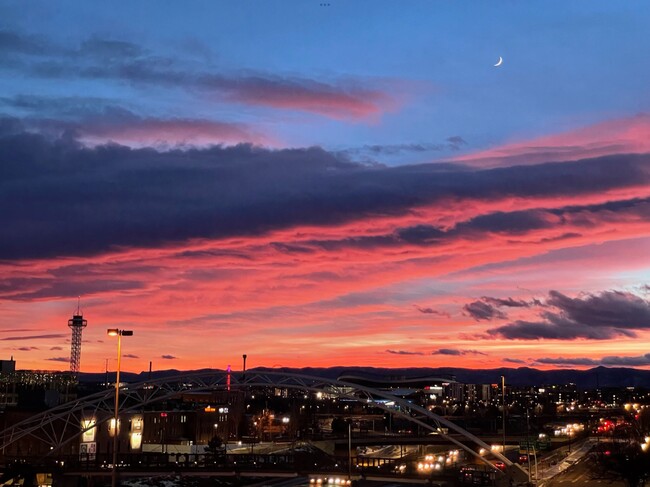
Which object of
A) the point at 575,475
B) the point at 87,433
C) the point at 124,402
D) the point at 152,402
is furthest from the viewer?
the point at 87,433

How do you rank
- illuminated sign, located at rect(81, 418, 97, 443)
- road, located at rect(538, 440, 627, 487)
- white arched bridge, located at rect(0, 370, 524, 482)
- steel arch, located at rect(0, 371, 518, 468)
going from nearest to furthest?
white arched bridge, located at rect(0, 370, 524, 482) < road, located at rect(538, 440, 627, 487) < steel arch, located at rect(0, 371, 518, 468) < illuminated sign, located at rect(81, 418, 97, 443)

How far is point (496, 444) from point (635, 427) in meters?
34.4

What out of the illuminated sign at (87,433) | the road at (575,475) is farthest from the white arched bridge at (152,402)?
the road at (575,475)

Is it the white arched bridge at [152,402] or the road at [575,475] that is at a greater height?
the white arched bridge at [152,402]

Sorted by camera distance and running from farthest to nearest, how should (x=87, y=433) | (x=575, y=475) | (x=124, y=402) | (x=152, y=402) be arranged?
(x=87, y=433), (x=152, y=402), (x=575, y=475), (x=124, y=402)

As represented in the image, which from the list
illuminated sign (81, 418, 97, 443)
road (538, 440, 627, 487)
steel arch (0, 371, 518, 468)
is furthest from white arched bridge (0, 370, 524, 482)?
road (538, 440, 627, 487)

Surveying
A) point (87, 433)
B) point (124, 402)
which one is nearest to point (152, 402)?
point (124, 402)

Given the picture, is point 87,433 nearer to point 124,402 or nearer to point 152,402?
point 152,402

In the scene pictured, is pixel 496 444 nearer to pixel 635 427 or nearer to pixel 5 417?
pixel 635 427

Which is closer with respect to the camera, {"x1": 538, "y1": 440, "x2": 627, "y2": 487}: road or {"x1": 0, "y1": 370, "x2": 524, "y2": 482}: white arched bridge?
{"x1": 0, "y1": 370, "x2": 524, "y2": 482}: white arched bridge

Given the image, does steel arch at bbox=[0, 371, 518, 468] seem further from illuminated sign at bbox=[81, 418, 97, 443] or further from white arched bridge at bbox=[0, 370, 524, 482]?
illuminated sign at bbox=[81, 418, 97, 443]

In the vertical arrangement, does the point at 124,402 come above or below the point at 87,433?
above

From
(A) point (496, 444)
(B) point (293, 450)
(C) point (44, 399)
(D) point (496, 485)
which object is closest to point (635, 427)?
(A) point (496, 444)

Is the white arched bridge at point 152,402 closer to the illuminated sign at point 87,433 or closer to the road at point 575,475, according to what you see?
the illuminated sign at point 87,433
